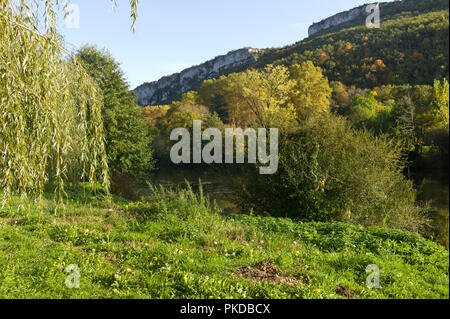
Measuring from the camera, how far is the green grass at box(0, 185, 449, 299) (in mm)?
3998

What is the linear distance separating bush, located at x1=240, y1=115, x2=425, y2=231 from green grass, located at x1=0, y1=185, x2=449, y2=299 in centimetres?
258

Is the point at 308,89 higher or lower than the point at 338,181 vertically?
higher

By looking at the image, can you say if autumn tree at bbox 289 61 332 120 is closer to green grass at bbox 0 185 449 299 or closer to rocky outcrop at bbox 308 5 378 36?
green grass at bbox 0 185 449 299

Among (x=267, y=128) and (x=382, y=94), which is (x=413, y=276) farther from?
(x=382, y=94)

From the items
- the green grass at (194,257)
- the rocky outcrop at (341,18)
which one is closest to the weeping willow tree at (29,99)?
the green grass at (194,257)

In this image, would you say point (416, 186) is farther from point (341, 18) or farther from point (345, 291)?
point (341, 18)

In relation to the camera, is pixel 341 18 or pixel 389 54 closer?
pixel 389 54

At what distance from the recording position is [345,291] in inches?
159

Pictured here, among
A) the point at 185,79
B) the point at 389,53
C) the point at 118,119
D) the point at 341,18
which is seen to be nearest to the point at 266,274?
the point at 118,119

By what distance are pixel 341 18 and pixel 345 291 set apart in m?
121

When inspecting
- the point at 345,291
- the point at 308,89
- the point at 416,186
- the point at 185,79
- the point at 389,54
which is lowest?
the point at 416,186

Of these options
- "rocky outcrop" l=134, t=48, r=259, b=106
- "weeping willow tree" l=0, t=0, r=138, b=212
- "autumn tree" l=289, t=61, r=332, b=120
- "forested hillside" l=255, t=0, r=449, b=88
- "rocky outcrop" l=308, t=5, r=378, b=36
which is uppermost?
"rocky outcrop" l=308, t=5, r=378, b=36

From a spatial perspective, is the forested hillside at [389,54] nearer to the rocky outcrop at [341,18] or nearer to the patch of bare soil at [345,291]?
the rocky outcrop at [341,18]

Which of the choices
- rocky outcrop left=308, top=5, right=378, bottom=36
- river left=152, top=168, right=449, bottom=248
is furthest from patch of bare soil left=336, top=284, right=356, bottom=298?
rocky outcrop left=308, top=5, right=378, bottom=36
